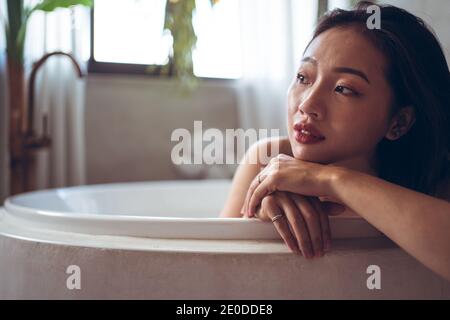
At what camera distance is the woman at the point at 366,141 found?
57cm

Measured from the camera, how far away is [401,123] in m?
0.79

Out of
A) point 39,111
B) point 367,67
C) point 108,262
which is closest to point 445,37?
point 367,67

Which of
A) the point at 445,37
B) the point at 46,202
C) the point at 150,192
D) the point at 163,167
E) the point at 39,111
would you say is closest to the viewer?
the point at 46,202

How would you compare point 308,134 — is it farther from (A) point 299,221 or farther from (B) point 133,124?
(B) point 133,124

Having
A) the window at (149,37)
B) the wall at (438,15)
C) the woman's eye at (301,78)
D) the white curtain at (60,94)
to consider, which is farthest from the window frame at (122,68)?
the woman's eye at (301,78)

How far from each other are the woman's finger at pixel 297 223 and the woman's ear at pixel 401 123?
272 mm

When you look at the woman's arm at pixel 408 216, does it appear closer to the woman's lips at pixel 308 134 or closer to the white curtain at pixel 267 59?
the woman's lips at pixel 308 134

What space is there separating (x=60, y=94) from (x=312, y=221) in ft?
4.68

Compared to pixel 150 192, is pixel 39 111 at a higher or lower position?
higher

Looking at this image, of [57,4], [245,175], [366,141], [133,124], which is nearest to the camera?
[366,141]

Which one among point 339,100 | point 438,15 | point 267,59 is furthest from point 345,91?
point 267,59

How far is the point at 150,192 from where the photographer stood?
153 centimetres
